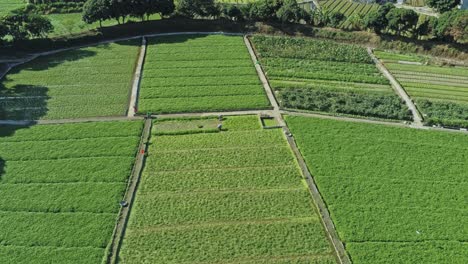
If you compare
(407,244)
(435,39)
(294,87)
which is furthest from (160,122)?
(435,39)

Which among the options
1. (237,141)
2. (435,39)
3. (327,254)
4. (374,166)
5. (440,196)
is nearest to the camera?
(327,254)

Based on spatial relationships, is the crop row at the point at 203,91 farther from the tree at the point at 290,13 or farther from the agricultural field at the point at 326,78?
the tree at the point at 290,13

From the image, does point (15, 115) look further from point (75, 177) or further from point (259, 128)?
point (259, 128)

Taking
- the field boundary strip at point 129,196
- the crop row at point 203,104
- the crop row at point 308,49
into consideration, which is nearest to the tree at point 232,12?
the crop row at point 308,49

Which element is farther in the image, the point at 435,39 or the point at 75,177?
the point at 435,39

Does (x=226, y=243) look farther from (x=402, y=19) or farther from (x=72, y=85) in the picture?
(x=402, y=19)

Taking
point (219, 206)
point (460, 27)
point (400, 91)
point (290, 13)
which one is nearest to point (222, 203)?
point (219, 206)

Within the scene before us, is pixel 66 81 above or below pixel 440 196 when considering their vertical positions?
above

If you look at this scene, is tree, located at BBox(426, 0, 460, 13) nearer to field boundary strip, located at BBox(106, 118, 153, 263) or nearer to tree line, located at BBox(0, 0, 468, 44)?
tree line, located at BBox(0, 0, 468, 44)

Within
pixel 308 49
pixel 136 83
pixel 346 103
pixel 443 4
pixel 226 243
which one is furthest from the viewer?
pixel 443 4
